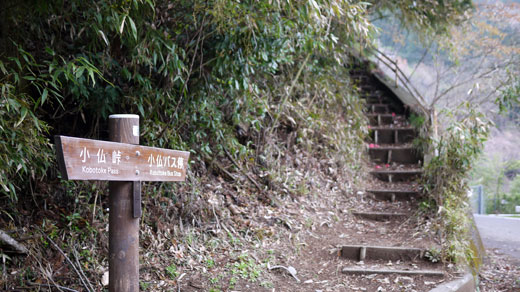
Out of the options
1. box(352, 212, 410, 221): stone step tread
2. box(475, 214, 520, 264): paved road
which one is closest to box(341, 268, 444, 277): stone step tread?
box(352, 212, 410, 221): stone step tread

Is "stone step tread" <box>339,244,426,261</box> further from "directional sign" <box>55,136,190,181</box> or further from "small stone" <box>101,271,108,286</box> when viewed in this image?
"directional sign" <box>55,136,190,181</box>

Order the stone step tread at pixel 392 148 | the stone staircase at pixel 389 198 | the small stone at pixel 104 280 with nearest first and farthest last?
the small stone at pixel 104 280, the stone staircase at pixel 389 198, the stone step tread at pixel 392 148

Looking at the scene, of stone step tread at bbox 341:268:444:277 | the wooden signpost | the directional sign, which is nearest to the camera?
the directional sign

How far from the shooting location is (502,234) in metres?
7.62

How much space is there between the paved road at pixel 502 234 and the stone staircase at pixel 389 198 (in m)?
1.73

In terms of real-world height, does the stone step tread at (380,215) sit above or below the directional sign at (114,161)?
below

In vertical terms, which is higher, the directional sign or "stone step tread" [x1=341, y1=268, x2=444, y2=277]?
the directional sign

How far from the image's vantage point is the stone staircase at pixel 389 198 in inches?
168

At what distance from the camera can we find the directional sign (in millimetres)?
1869

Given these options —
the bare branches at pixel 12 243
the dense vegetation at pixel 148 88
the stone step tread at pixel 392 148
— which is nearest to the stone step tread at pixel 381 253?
the dense vegetation at pixel 148 88

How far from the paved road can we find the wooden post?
562 cm

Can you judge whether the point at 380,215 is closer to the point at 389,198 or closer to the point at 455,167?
the point at 389,198

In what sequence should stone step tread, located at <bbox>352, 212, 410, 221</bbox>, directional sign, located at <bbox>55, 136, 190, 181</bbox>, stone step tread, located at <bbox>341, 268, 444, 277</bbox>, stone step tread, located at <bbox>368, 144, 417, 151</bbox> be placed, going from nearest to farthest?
1. directional sign, located at <bbox>55, 136, 190, 181</bbox>
2. stone step tread, located at <bbox>341, 268, 444, 277</bbox>
3. stone step tread, located at <bbox>352, 212, 410, 221</bbox>
4. stone step tread, located at <bbox>368, 144, 417, 151</bbox>

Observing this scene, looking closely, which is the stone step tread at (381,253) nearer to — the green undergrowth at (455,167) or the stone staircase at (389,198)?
the stone staircase at (389,198)
